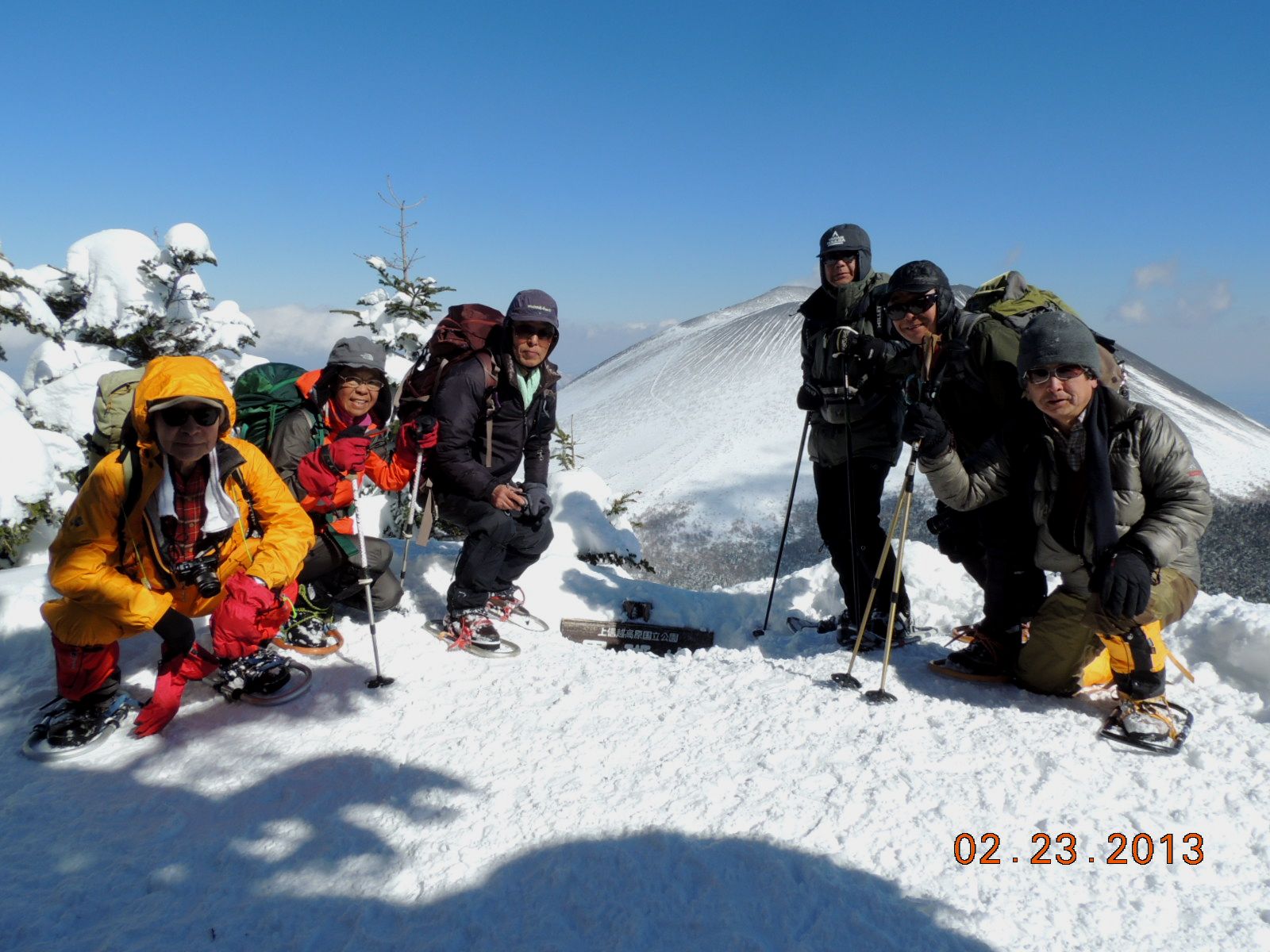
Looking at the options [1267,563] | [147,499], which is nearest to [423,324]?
[147,499]

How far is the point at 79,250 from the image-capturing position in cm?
1055

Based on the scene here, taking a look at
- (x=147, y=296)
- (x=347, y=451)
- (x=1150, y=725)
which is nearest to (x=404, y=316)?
(x=147, y=296)

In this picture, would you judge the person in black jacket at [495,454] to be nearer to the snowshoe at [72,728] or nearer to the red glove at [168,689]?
the red glove at [168,689]

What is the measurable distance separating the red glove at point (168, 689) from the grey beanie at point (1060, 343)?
15.7ft

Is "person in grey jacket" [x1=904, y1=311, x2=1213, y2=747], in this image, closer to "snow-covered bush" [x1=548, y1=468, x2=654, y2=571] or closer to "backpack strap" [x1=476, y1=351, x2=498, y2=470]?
"backpack strap" [x1=476, y1=351, x2=498, y2=470]

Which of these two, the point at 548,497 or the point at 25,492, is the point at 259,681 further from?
the point at 25,492

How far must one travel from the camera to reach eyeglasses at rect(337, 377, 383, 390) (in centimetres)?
488

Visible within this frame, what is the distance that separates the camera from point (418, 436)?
4.82 metres

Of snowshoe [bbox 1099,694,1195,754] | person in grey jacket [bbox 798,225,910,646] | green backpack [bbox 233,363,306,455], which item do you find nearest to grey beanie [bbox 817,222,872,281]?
person in grey jacket [bbox 798,225,910,646]

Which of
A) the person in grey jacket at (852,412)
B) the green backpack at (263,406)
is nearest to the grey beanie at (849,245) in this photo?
the person in grey jacket at (852,412)

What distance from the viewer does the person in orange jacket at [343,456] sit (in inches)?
187

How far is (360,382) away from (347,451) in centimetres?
52

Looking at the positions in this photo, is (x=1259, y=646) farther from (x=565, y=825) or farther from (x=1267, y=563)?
(x=1267, y=563)
